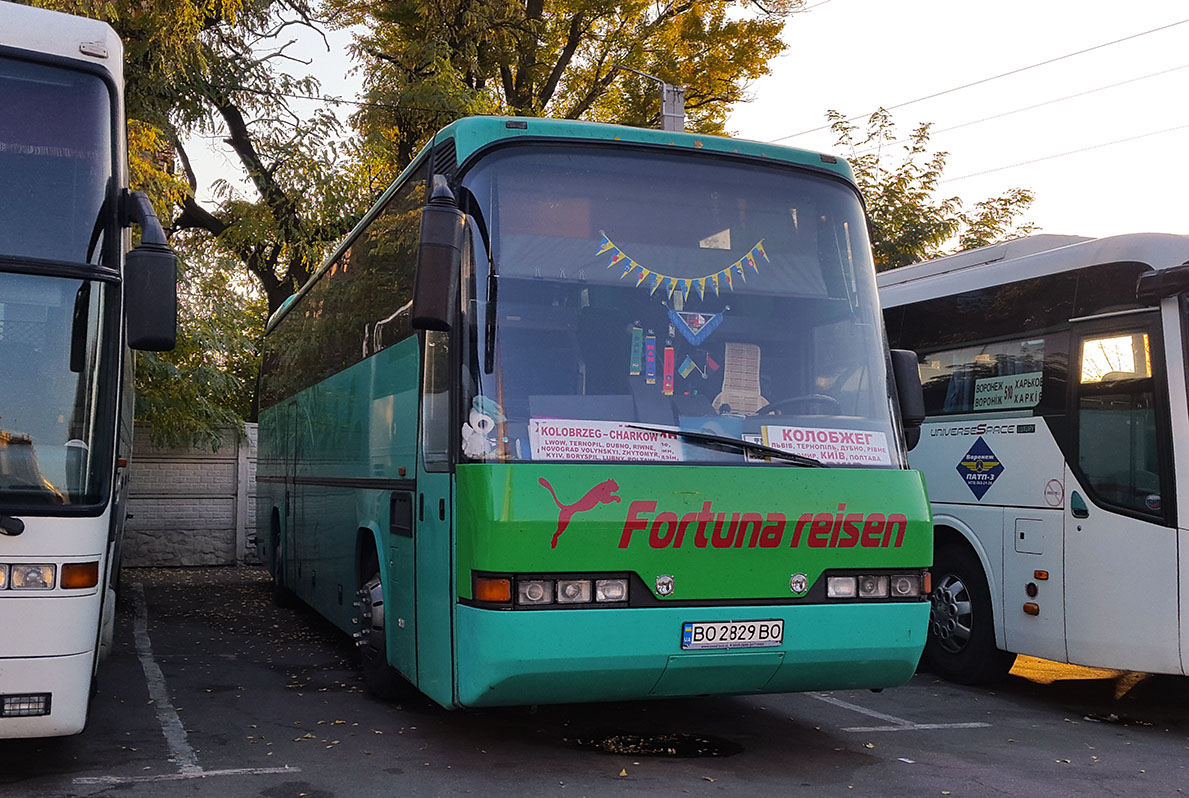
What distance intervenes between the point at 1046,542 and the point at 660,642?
3856mm

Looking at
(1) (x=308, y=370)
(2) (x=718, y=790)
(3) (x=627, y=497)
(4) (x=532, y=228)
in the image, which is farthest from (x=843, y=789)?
(1) (x=308, y=370)

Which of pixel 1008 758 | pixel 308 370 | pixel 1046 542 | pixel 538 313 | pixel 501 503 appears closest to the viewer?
pixel 501 503

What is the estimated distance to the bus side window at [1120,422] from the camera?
25.5ft

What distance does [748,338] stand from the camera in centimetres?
642

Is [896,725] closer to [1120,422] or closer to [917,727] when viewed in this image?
[917,727]

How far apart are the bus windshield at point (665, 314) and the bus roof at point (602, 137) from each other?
0.28 feet

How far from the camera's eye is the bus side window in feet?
25.5

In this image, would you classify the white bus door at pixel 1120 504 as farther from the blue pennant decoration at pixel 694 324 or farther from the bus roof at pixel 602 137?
the blue pennant decoration at pixel 694 324

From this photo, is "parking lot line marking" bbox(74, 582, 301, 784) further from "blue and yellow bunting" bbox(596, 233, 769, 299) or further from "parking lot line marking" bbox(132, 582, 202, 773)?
"blue and yellow bunting" bbox(596, 233, 769, 299)

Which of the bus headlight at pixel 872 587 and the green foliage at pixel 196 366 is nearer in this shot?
the bus headlight at pixel 872 587

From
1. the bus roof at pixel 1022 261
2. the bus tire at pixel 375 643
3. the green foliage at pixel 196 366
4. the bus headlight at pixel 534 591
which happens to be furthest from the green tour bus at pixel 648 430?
the green foliage at pixel 196 366

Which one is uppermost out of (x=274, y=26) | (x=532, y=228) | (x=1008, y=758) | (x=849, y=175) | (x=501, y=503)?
(x=274, y=26)

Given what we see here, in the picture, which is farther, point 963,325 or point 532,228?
point 963,325

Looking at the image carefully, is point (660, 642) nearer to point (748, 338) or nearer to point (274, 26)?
point (748, 338)
